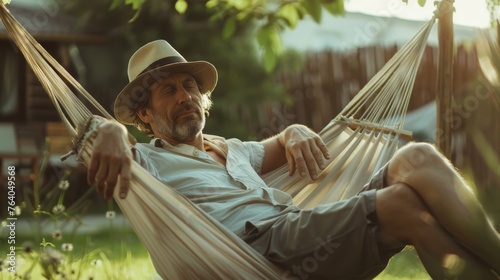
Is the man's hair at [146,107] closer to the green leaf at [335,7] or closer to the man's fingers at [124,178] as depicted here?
the green leaf at [335,7]

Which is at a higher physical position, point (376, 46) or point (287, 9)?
point (287, 9)

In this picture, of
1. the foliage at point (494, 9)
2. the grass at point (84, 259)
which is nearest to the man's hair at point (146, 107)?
the grass at point (84, 259)

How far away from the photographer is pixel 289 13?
9.96 feet

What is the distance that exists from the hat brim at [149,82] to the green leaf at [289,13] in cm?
41

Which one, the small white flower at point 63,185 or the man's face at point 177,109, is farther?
the man's face at point 177,109

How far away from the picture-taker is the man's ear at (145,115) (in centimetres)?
273

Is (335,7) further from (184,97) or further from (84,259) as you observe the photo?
(84,259)

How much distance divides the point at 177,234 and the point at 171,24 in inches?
234

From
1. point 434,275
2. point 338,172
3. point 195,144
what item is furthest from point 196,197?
point 434,275

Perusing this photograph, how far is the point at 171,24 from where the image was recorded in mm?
7754

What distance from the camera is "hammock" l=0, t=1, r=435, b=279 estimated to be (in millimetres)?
1999

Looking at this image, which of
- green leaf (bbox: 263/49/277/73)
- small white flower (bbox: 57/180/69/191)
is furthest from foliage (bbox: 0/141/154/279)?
A: green leaf (bbox: 263/49/277/73)

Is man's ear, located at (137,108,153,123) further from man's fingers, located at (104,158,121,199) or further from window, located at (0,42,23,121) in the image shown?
window, located at (0,42,23,121)

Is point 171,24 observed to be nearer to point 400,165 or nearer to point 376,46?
point 376,46
